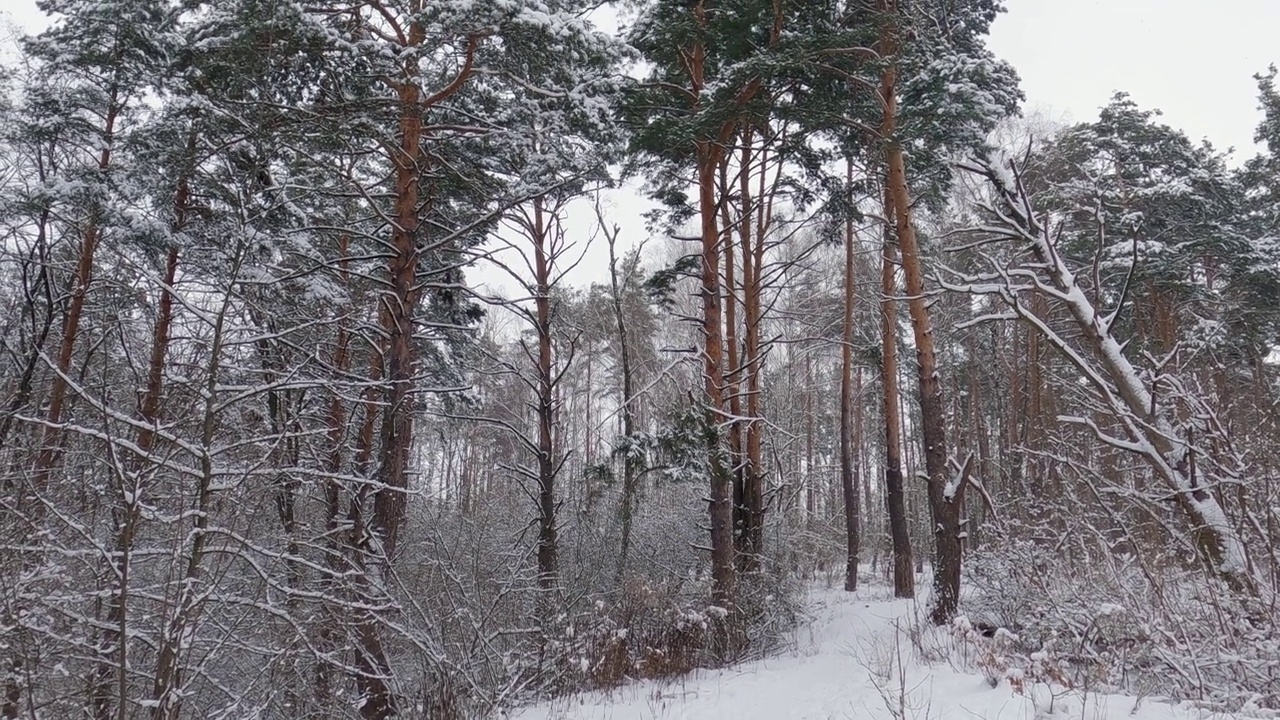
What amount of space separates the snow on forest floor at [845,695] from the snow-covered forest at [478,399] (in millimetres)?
78

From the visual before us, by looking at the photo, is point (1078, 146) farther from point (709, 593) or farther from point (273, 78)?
point (273, 78)

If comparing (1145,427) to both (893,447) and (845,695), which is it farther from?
(893,447)

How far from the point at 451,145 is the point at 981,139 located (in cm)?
619

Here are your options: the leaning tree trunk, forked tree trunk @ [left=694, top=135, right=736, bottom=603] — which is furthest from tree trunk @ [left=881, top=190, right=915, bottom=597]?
the leaning tree trunk

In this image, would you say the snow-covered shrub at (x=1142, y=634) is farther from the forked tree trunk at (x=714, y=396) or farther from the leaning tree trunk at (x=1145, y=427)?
the forked tree trunk at (x=714, y=396)

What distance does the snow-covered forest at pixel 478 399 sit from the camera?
406cm

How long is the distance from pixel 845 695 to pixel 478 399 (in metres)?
8.81

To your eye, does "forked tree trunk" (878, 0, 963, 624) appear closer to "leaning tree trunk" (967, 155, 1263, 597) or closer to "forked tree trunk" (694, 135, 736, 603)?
"leaning tree trunk" (967, 155, 1263, 597)

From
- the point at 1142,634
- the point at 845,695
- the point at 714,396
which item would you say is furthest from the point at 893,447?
the point at 1142,634

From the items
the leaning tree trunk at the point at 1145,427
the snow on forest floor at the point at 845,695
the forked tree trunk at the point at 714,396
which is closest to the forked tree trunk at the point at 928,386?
the snow on forest floor at the point at 845,695

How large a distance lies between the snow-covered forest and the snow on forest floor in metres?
0.08

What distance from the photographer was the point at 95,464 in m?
4.40

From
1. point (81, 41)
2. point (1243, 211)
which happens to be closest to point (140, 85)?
point (81, 41)

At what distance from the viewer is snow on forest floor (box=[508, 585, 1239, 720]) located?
12.3ft
